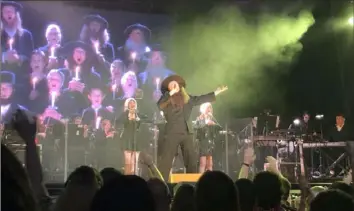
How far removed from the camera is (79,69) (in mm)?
11359

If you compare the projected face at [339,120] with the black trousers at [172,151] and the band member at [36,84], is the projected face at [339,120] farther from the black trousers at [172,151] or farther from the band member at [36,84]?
the band member at [36,84]

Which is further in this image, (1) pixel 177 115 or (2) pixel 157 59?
(2) pixel 157 59

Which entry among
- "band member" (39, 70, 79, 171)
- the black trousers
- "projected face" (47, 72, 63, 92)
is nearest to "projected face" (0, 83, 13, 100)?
"band member" (39, 70, 79, 171)

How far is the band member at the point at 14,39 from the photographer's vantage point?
34.8ft

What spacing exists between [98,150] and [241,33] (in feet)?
16.0

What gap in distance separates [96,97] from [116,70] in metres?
1.01

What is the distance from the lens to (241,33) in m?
11.5

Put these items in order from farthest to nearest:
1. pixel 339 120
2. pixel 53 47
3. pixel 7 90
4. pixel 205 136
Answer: pixel 339 120 < pixel 53 47 < pixel 7 90 < pixel 205 136

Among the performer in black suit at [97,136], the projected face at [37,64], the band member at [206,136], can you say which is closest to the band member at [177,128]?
the band member at [206,136]

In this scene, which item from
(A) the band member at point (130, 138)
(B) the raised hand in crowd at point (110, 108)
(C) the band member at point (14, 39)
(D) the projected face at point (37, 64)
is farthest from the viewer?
(B) the raised hand in crowd at point (110, 108)

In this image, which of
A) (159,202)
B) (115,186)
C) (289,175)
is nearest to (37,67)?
(289,175)

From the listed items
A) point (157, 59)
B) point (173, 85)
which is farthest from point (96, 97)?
point (173, 85)

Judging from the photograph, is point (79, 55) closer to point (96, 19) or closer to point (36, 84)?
point (96, 19)

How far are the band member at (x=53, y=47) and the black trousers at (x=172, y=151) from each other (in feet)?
17.0
